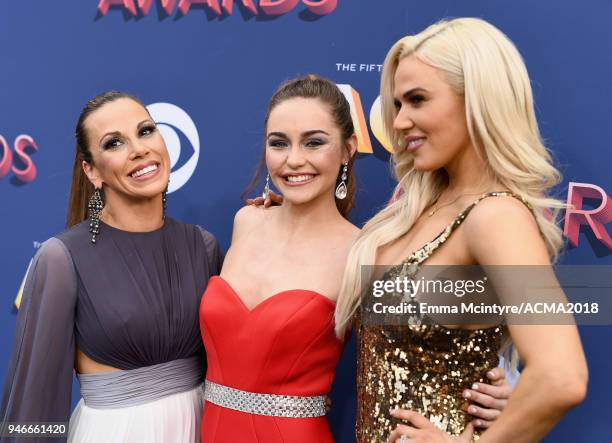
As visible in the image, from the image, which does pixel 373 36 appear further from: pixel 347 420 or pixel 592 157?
pixel 347 420

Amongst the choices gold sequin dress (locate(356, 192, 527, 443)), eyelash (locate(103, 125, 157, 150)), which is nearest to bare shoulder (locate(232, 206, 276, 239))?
eyelash (locate(103, 125, 157, 150))

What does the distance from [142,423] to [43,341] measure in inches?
14.7

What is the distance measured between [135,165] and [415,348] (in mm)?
1023

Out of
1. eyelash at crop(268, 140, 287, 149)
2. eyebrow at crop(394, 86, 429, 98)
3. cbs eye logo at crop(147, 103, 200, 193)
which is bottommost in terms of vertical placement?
eyelash at crop(268, 140, 287, 149)

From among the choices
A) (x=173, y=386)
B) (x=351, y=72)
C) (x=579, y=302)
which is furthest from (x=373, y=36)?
(x=173, y=386)

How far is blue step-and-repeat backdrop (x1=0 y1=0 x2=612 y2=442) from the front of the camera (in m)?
2.64

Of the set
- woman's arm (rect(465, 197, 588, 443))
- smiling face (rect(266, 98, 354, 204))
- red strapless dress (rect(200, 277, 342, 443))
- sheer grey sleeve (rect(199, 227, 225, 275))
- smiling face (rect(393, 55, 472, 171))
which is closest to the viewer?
woman's arm (rect(465, 197, 588, 443))

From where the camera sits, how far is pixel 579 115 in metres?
2.64

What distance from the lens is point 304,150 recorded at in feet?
7.84

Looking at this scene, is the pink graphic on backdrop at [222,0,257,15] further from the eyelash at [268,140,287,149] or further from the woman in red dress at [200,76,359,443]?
the eyelash at [268,140,287,149]

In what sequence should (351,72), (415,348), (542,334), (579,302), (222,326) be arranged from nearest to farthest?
1. (542,334)
2. (415,348)
3. (222,326)
4. (579,302)
5. (351,72)

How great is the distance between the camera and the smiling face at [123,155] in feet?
7.94

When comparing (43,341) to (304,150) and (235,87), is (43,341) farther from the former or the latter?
(235,87)

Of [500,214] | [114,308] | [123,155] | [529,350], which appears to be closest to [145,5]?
[123,155]
